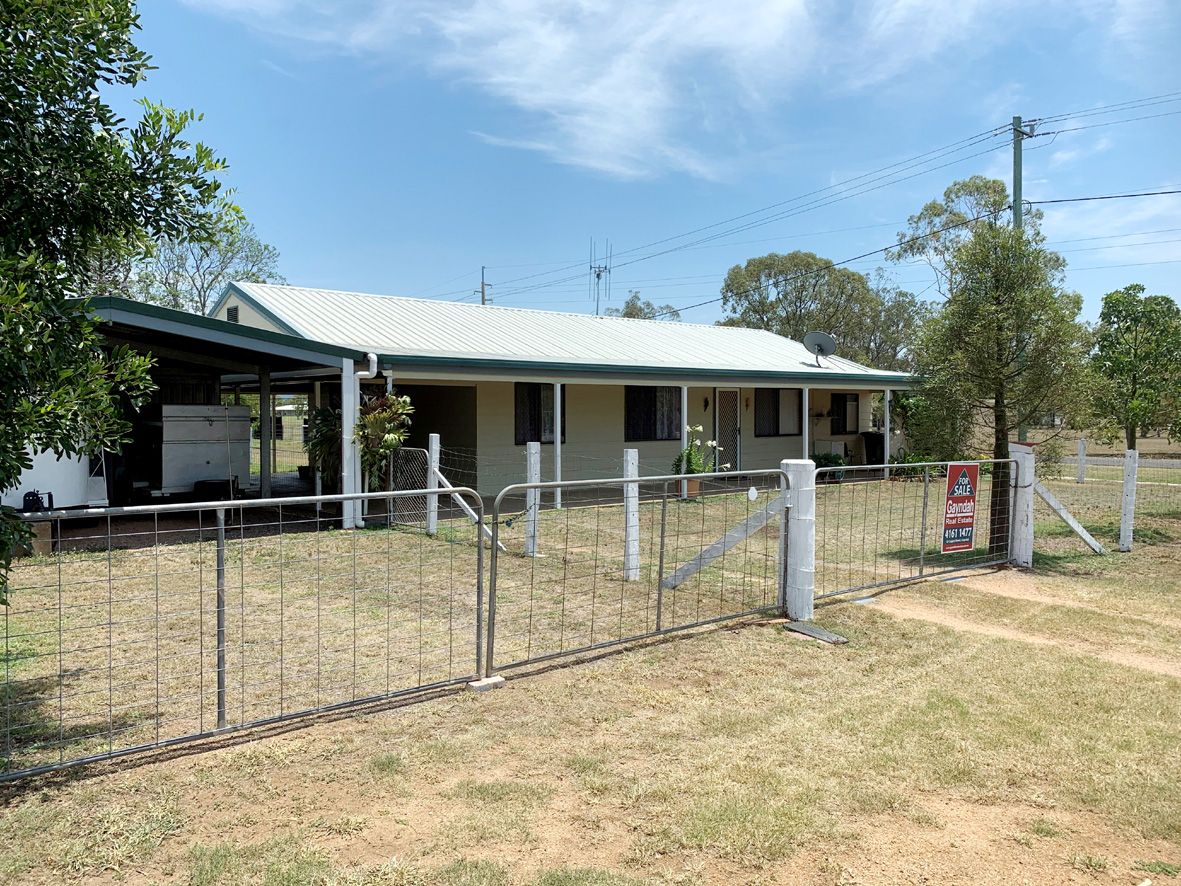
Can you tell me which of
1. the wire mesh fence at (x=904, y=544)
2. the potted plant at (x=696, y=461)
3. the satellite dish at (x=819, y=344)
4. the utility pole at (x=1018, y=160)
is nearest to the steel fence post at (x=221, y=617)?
the wire mesh fence at (x=904, y=544)

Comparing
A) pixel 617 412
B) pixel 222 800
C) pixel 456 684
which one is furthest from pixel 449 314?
pixel 222 800

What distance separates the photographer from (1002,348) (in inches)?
420

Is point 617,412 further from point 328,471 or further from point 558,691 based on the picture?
point 558,691

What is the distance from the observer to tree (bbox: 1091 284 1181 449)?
17.4 metres

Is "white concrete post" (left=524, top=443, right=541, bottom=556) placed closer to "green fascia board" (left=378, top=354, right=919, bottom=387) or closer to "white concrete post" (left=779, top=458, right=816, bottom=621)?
"white concrete post" (left=779, top=458, right=816, bottom=621)

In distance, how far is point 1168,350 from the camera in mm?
23312

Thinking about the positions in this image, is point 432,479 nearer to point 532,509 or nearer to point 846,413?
point 532,509

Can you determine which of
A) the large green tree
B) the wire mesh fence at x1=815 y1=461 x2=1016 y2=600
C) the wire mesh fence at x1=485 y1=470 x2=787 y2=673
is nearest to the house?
the wire mesh fence at x1=485 y1=470 x2=787 y2=673

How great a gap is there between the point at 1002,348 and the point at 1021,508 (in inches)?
83.2

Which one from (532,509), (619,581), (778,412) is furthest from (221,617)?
(778,412)

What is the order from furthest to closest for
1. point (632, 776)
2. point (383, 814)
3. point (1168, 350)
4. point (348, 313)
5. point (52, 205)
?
point (1168, 350) → point (348, 313) → point (52, 205) → point (632, 776) → point (383, 814)

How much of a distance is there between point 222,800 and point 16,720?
6.33 ft

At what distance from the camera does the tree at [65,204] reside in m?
3.92

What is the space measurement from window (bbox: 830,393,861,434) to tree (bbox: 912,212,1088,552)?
13.4m
